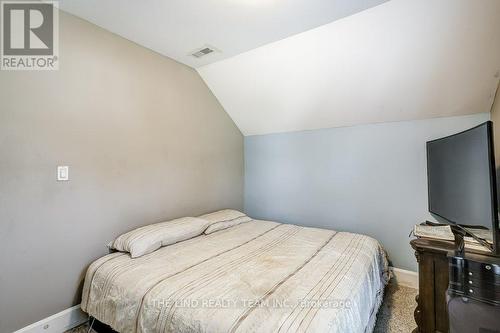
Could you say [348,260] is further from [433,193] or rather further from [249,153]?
[249,153]

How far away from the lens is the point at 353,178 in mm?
2844

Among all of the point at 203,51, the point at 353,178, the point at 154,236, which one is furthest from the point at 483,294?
the point at 203,51

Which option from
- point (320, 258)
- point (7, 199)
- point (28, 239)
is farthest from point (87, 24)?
point (320, 258)

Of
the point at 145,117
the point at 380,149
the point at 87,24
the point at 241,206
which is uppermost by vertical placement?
the point at 87,24

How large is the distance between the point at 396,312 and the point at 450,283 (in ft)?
3.50

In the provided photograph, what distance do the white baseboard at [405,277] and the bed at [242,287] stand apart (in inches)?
22.8

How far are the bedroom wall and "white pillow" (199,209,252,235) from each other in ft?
1.14

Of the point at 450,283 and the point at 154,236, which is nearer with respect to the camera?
the point at 450,283

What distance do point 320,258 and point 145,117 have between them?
2119 millimetres

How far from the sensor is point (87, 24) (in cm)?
199

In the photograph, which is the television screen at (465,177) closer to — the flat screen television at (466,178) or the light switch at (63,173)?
the flat screen television at (466,178)

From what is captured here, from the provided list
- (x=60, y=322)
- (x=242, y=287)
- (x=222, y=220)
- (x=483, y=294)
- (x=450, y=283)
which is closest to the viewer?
(x=483, y=294)

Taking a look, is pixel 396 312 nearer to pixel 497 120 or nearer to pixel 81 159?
pixel 497 120

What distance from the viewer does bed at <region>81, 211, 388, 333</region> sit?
1127mm
